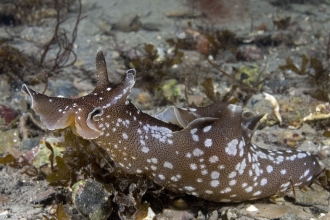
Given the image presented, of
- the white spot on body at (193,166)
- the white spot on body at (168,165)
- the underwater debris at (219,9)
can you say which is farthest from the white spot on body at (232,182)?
the underwater debris at (219,9)

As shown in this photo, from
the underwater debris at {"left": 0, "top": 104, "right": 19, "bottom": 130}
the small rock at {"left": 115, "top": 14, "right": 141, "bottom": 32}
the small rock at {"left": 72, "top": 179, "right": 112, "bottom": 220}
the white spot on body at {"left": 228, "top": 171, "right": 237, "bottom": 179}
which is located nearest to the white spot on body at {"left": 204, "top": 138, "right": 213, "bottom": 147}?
the white spot on body at {"left": 228, "top": 171, "right": 237, "bottom": 179}

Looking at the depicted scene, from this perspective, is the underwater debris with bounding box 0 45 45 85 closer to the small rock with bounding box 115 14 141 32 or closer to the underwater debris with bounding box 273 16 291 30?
the small rock with bounding box 115 14 141 32

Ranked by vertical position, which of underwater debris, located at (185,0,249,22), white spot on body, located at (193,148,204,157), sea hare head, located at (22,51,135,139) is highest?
sea hare head, located at (22,51,135,139)

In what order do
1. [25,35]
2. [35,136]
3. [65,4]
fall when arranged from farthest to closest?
[65,4], [25,35], [35,136]

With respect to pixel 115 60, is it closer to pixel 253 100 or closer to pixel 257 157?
pixel 253 100

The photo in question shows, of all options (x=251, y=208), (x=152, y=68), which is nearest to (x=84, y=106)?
(x=251, y=208)

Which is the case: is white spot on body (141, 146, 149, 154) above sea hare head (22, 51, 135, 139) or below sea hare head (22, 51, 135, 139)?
below

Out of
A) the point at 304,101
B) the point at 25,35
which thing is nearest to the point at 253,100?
the point at 304,101
